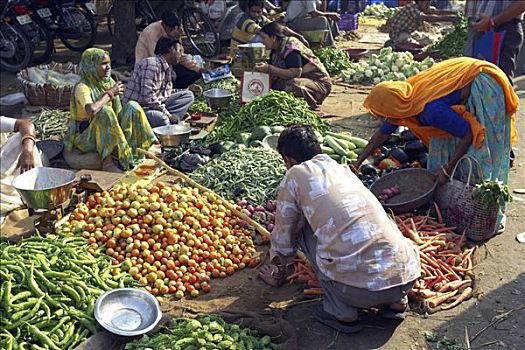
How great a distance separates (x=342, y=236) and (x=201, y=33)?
360 inches

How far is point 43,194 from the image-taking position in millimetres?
4203

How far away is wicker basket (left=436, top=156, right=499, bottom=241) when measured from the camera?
14.5ft

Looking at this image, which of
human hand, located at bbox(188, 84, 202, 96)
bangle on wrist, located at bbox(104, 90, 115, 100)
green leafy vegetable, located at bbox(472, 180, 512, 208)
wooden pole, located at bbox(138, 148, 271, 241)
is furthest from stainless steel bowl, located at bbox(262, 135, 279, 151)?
human hand, located at bbox(188, 84, 202, 96)

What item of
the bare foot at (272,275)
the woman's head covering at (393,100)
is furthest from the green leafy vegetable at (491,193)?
the bare foot at (272,275)

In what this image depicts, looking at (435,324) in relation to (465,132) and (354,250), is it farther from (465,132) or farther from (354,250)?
(465,132)

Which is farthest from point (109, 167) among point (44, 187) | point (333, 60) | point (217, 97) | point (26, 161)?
point (333, 60)

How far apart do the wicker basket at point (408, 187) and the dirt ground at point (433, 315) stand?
0.61 meters

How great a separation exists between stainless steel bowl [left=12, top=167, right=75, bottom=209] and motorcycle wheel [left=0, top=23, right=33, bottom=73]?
5477 mm

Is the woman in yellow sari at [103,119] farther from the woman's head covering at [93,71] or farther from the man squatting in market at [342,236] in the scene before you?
the man squatting in market at [342,236]

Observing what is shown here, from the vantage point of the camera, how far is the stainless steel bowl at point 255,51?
26.3 ft

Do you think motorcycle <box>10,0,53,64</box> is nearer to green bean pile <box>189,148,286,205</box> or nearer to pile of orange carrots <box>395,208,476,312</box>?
green bean pile <box>189,148,286,205</box>

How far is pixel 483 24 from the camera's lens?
623 centimetres

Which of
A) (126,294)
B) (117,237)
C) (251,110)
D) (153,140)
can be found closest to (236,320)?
(126,294)

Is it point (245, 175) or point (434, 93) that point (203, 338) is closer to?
point (245, 175)
